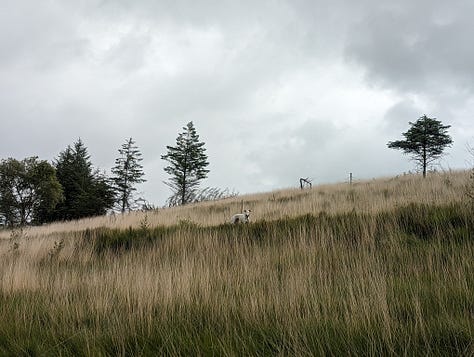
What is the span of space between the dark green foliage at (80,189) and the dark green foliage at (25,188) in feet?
15.4

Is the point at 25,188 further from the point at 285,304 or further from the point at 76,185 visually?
the point at 285,304

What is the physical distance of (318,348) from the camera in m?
2.31

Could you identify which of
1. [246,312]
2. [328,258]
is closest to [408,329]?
[246,312]

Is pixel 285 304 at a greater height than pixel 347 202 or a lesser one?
lesser

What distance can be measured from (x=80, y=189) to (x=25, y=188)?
858 centimetres

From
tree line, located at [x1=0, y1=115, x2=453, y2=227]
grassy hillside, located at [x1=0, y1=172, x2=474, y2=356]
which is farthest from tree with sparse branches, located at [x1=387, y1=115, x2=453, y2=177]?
grassy hillside, located at [x1=0, y1=172, x2=474, y2=356]

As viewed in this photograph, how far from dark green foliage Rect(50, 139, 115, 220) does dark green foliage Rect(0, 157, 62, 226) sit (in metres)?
4.69

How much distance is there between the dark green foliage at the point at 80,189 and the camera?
145 feet

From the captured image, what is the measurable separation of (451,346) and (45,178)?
4167cm

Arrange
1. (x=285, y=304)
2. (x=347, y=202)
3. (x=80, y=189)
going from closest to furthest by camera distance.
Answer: (x=285, y=304) → (x=347, y=202) → (x=80, y=189)

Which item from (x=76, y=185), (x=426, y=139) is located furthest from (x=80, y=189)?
(x=426, y=139)

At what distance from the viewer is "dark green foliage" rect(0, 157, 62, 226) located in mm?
35906

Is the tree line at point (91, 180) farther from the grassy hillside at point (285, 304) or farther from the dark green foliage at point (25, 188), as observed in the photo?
the grassy hillside at point (285, 304)

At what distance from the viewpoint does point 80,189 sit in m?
45.9
